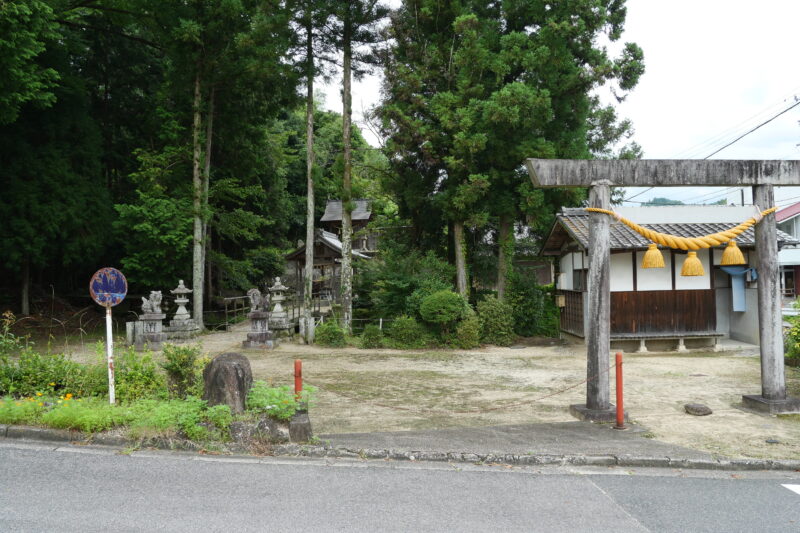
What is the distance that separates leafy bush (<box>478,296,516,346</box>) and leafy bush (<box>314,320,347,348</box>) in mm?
4522

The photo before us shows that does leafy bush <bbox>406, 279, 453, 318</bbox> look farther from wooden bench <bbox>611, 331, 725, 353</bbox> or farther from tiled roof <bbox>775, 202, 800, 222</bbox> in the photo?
tiled roof <bbox>775, 202, 800, 222</bbox>

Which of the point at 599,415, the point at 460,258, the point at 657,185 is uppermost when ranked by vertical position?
the point at 657,185

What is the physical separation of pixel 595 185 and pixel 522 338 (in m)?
10.5

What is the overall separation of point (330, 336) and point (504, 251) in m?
6.64

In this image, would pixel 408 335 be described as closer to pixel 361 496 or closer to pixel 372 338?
pixel 372 338

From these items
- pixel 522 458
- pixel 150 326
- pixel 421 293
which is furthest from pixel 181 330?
pixel 522 458

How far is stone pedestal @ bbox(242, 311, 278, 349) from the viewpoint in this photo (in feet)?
51.3

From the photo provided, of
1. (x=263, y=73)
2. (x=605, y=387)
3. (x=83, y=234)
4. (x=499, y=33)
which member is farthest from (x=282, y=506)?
(x=83, y=234)

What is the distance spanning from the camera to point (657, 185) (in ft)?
24.1

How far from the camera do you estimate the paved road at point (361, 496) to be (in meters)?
4.07

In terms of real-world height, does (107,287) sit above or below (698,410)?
above

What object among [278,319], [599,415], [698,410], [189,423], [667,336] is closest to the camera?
[189,423]

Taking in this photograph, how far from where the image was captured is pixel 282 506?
4367 mm

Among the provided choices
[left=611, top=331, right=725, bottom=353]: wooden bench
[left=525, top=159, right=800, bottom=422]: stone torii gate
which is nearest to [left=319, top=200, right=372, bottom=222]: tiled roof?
[left=611, top=331, right=725, bottom=353]: wooden bench
